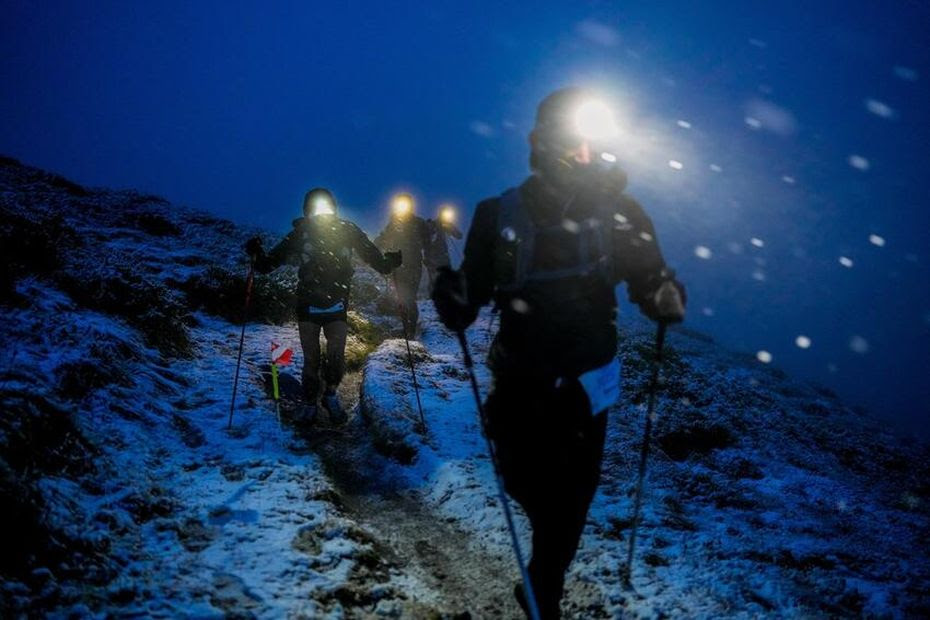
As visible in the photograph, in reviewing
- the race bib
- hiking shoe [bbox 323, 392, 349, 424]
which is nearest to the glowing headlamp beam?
hiking shoe [bbox 323, 392, 349, 424]

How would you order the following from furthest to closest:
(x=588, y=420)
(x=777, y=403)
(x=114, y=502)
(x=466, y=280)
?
(x=777, y=403), (x=114, y=502), (x=466, y=280), (x=588, y=420)

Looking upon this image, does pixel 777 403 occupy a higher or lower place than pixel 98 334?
higher

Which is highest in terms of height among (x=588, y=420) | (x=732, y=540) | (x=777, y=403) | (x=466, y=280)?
(x=777, y=403)

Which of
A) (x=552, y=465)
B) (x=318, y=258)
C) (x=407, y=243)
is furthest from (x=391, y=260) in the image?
(x=552, y=465)

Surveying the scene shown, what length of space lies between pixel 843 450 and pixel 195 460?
1094cm

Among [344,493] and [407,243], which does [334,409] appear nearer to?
[344,493]

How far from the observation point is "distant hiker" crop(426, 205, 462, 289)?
14.8 metres

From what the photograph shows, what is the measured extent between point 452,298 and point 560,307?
79 cm

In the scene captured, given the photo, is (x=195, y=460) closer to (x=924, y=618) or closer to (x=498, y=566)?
(x=498, y=566)

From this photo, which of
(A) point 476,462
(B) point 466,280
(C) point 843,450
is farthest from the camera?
(C) point 843,450

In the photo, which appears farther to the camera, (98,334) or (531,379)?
(98,334)

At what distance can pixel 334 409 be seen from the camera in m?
8.13

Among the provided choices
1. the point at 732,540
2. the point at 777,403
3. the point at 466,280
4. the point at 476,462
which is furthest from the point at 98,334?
the point at 777,403

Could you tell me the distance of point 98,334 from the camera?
675 centimetres
